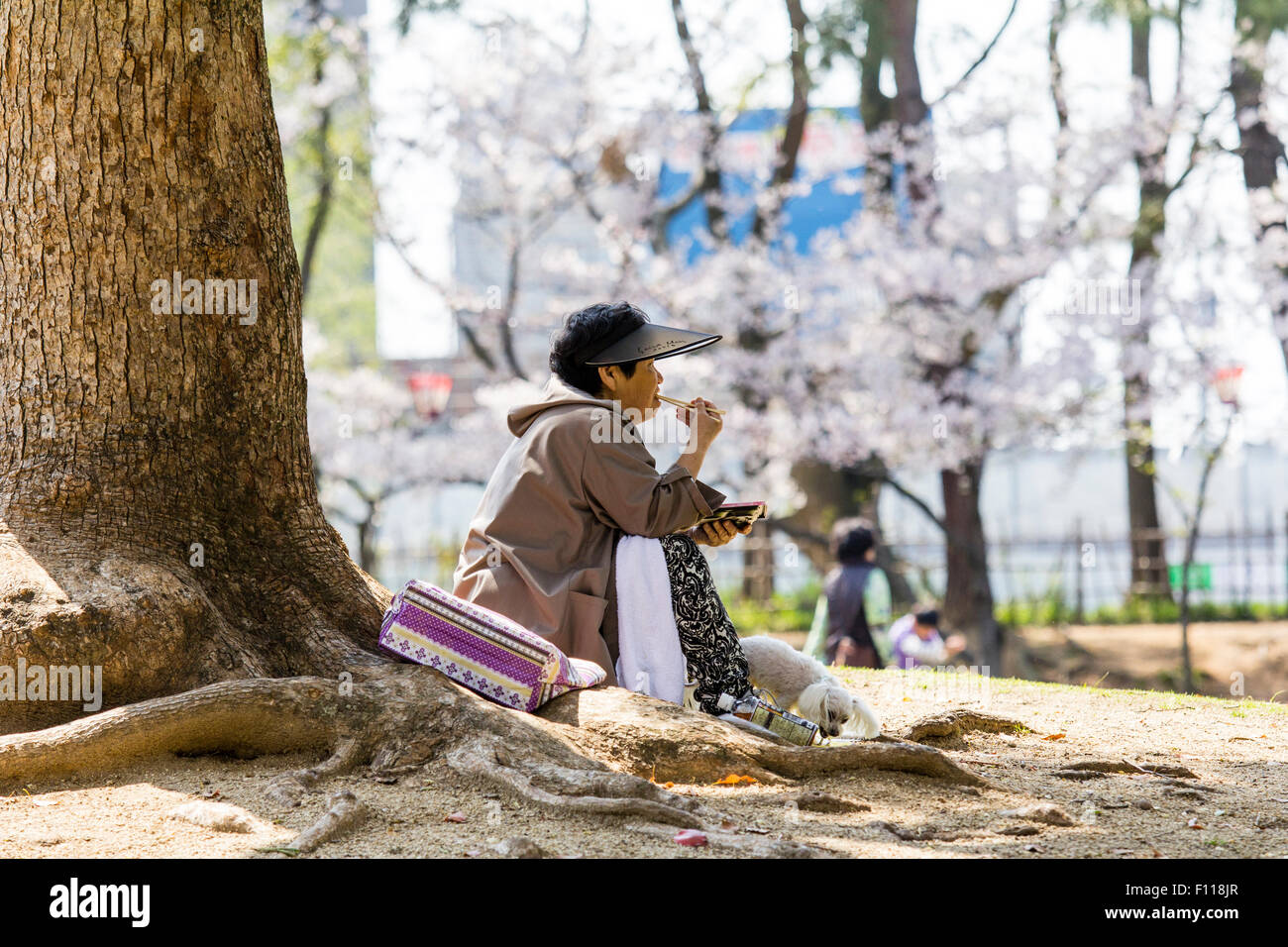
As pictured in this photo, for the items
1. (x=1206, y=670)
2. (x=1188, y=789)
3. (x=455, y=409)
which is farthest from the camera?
Result: (x=455, y=409)

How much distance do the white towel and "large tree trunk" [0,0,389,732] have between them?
31.2 inches

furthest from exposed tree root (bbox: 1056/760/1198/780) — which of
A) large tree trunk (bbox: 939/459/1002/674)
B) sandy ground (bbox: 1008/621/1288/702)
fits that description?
large tree trunk (bbox: 939/459/1002/674)

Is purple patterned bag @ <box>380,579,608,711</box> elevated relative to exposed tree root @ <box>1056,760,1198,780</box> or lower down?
elevated

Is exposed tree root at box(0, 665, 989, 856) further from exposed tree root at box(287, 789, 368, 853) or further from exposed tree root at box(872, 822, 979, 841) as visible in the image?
exposed tree root at box(872, 822, 979, 841)

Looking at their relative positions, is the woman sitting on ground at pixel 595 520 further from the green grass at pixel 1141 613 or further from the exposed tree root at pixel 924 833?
the green grass at pixel 1141 613

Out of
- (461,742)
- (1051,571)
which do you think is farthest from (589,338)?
(1051,571)

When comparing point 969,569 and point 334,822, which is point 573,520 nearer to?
point 334,822

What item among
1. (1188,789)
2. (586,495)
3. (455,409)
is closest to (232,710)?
(586,495)

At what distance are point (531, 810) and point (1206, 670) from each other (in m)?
10.6

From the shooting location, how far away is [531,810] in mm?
2875

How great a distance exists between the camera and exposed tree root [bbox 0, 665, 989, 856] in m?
2.97

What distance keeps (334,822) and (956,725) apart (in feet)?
7.99

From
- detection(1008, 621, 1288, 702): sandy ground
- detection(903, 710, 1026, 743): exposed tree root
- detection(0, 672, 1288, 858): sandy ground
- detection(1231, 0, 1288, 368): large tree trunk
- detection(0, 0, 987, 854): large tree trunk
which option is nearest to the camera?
detection(0, 672, 1288, 858): sandy ground
